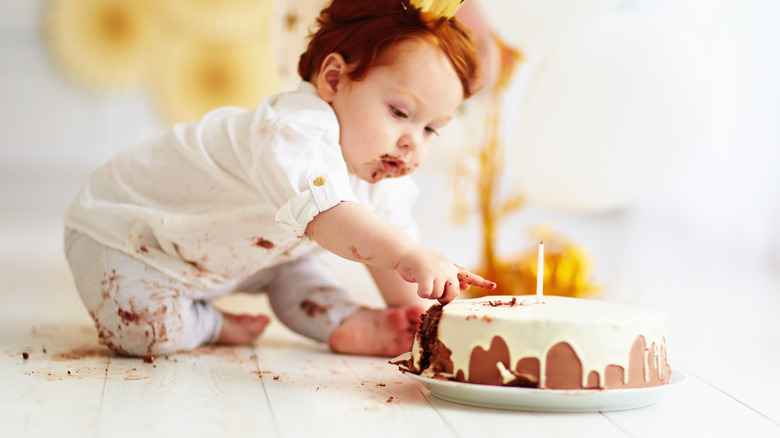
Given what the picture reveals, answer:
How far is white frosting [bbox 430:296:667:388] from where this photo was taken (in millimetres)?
879

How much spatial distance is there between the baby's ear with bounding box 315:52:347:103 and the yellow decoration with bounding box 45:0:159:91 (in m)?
2.67

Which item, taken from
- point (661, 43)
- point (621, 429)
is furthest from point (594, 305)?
point (661, 43)

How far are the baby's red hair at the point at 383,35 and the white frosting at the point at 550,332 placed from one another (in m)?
0.39

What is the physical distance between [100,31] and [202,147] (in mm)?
2625

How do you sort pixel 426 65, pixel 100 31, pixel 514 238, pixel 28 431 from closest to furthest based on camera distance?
pixel 28 431, pixel 426 65, pixel 514 238, pixel 100 31

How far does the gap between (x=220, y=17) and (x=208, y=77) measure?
269 millimetres

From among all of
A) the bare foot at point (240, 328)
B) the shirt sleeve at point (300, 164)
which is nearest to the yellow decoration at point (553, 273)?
the bare foot at point (240, 328)

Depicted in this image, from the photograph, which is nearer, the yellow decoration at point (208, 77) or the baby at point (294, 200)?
the baby at point (294, 200)

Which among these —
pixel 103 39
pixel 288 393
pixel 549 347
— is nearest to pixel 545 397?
pixel 549 347

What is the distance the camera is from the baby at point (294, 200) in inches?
40.2

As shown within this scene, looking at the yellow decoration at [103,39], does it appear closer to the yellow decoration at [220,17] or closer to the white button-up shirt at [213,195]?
the yellow decoration at [220,17]

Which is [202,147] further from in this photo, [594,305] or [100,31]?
[100,31]

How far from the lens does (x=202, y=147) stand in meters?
1.23

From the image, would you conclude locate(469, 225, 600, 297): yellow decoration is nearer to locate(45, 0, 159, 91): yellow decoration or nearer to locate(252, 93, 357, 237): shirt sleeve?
locate(252, 93, 357, 237): shirt sleeve
